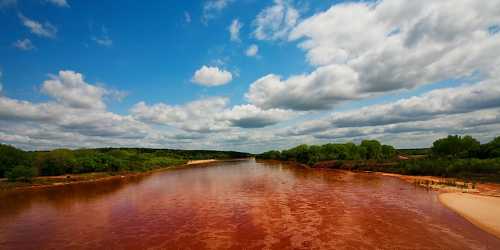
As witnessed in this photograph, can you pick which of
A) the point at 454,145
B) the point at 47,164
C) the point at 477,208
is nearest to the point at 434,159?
the point at 454,145

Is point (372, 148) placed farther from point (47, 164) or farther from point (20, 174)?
point (20, 174)

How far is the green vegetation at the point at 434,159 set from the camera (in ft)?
125

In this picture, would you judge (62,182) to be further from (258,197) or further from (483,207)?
(483,207)

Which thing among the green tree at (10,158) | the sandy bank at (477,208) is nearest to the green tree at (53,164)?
the green tree at (10,158)

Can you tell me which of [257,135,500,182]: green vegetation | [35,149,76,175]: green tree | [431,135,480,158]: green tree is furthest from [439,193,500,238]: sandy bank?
[35,149,76,175]: green tree

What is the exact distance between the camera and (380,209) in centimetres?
2116

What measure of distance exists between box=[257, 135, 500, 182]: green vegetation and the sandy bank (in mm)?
13750

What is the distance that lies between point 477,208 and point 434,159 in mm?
36255

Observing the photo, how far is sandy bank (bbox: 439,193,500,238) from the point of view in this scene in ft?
53.3

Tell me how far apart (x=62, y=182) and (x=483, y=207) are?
62.9m

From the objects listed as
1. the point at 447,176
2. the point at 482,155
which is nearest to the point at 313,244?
the point at 447,176

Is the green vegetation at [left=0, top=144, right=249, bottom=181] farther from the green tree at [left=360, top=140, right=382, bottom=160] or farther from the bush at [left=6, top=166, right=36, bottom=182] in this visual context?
the green tree at [left=360, top=140, right=382, bottom=160]

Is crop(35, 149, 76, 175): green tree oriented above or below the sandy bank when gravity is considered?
above

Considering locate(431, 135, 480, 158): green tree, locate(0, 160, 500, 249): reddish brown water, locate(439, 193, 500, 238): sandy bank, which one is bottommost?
locate(0, 160, 500, 249): reddish brown water
